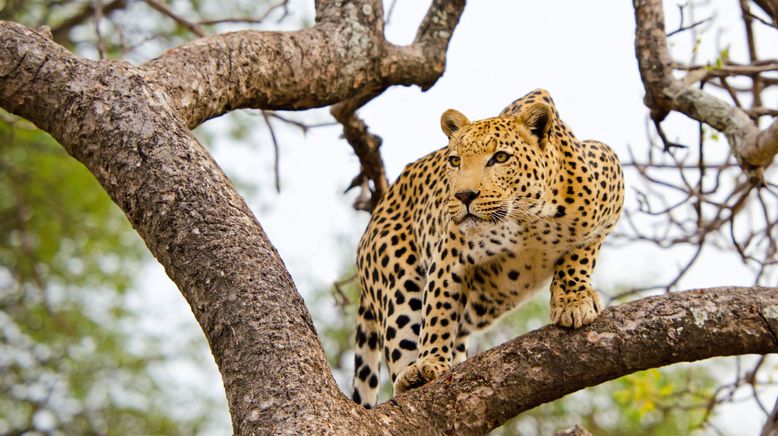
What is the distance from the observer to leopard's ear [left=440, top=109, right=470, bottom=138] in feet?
22.8

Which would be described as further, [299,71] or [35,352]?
[35,352]

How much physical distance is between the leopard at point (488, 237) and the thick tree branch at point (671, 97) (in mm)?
507

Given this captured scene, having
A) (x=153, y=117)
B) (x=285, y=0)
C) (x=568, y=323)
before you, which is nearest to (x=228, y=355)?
(x=153, y=117)

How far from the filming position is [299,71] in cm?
667

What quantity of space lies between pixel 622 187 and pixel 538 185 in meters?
1.01

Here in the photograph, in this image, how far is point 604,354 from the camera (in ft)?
16.7

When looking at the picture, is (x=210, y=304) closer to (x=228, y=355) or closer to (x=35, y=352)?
(x=228, y=355)

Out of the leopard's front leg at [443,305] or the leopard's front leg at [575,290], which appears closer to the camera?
the leopard's front leg at [575,290]

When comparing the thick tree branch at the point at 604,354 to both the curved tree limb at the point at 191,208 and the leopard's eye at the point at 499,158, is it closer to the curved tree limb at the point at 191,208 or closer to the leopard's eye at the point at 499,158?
the curved tree limb at the point at 191,208

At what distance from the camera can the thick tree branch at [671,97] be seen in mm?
6839

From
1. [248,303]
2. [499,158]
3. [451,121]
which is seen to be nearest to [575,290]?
[499,158]

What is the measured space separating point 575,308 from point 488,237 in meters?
1.25

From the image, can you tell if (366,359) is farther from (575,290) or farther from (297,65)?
(297,65)

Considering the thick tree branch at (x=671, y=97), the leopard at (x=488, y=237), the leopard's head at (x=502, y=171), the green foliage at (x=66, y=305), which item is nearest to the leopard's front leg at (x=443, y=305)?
the leopard at (x=488, y=237)
